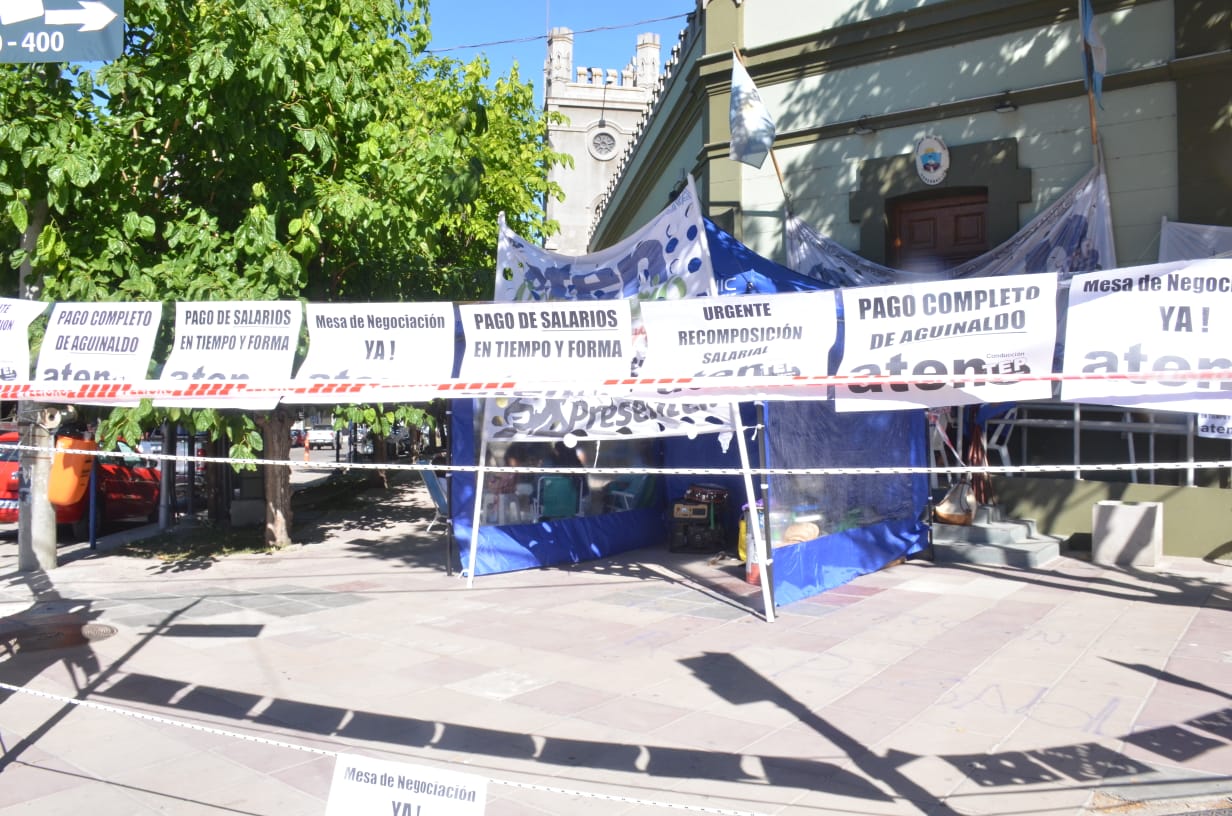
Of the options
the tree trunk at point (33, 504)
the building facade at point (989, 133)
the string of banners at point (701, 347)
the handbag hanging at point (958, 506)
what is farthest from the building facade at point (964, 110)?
the tree trunk at point (33, 504)

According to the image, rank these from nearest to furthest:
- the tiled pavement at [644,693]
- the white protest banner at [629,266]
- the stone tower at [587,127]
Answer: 1. the tiled pavement at [644,693]
2. the white protest banner at [629,266]
3. the stone tower at [587,127]

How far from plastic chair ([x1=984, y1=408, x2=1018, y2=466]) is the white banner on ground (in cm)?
189

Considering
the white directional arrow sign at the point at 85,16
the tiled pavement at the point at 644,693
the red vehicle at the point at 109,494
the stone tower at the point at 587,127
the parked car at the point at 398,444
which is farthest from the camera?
the stone tower at the point at 587,127

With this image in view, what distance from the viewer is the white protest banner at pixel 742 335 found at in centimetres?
723

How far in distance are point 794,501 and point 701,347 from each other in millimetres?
2769

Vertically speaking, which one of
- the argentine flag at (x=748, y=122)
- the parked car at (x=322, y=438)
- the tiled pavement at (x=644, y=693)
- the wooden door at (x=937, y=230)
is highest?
the argentine flag at (x=748, y=122)

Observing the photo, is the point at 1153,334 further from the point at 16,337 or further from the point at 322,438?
the point at 322,438

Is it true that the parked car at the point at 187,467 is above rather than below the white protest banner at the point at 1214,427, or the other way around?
below

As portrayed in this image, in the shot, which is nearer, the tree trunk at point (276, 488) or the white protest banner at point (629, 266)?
the white protest banner at point (629, 266)

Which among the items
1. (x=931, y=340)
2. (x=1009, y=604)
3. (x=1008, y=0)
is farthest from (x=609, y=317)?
(x=1008, y=0)

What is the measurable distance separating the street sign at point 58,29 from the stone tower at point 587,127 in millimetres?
52010

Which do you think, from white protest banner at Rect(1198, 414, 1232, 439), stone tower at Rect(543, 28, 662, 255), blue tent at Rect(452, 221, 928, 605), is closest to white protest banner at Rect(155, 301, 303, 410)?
blue tent at Rect(452, 221, 928, 605)

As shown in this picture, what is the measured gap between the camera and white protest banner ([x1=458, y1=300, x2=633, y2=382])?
791 centimetres

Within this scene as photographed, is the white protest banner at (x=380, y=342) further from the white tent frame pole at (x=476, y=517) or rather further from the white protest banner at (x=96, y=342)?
the white tent frame pole at (x=476, y=517)
